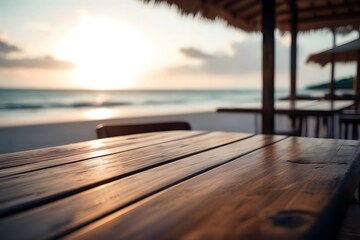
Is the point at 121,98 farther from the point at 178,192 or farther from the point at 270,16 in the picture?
the point at 178,192

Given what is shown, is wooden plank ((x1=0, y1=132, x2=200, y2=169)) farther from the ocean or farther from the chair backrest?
the ocean

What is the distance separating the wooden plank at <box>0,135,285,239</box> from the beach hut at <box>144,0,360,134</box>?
6.72 feet

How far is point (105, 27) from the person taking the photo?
1513cm

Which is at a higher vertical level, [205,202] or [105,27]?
[105,27]

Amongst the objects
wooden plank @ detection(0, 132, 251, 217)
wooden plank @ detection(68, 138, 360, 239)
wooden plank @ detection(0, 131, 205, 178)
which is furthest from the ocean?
wooden plank @ detection(68, 138, 360, 239)

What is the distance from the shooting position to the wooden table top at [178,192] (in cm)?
42

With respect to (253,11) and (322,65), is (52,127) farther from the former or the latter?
(322,65)

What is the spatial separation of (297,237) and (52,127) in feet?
18.4

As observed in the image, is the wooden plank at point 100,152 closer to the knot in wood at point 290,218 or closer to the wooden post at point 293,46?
the knot in wood at point 290,218

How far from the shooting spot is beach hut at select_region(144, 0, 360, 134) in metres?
2.70

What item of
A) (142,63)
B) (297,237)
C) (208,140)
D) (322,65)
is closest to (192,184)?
(297,237)

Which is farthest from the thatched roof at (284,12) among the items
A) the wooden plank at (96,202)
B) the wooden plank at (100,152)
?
the wooden plank at (96,202)

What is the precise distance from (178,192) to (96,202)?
15 centimetres

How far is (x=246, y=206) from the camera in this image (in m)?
0.49
